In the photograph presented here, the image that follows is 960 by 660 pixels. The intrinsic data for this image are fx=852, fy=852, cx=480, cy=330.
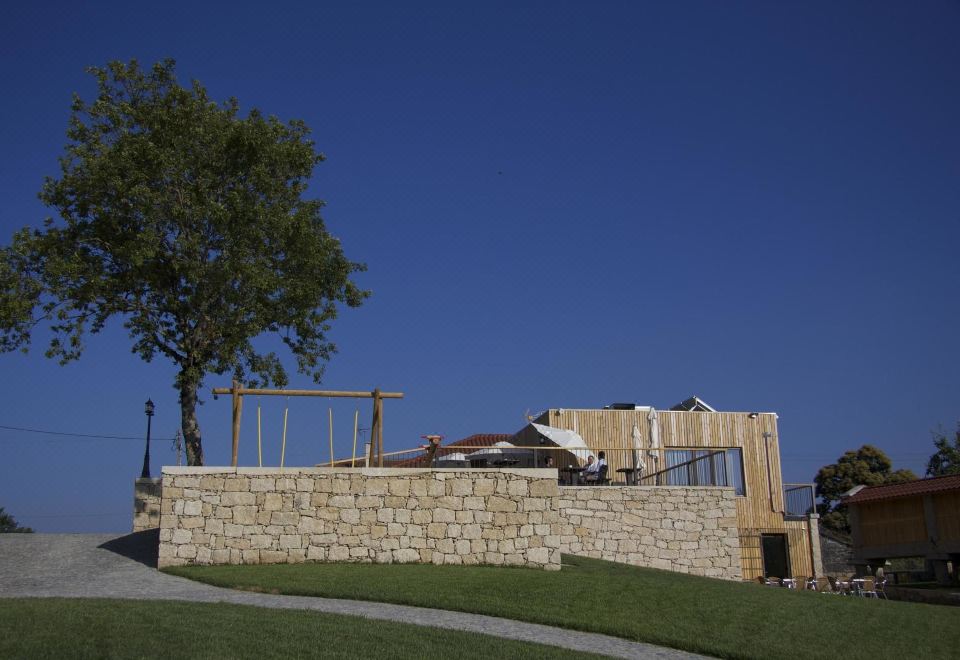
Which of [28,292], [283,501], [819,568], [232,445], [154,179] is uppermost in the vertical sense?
[154,179]

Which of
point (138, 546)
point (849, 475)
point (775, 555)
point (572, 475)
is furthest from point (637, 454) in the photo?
point (849, 475)

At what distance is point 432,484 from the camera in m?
16.8

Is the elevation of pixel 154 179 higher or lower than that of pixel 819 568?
higher

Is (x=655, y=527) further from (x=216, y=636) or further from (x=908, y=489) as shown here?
(x=216, y=636)

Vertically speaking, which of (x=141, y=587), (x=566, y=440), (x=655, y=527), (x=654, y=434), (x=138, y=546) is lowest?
(x=141, y=587)

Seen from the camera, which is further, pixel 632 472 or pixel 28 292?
pixel 632 472

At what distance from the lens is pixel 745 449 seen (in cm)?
2742

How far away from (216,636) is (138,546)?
30.2 feet

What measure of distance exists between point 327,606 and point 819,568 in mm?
19691

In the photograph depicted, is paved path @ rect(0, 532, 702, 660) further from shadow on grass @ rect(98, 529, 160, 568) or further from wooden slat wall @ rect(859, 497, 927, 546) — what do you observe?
wooden slat wall @ rect(859, 497, 927, 546)

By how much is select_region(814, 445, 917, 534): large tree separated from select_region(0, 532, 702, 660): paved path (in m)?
40.0

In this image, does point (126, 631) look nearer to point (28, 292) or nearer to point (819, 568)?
point (28, 292)

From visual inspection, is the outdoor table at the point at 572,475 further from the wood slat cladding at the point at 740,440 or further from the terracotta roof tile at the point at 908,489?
the terracotta roof tile at the point at 908,489

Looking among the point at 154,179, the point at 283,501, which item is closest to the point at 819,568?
the point at 283,501
